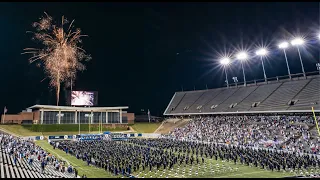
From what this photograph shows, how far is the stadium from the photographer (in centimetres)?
2090

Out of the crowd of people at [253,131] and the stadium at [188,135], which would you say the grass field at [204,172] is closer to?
the stadium at [188,135]

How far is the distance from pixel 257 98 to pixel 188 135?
1795 centimetres

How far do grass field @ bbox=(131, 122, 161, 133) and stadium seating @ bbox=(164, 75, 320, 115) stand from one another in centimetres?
699

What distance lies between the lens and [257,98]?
50.1 m

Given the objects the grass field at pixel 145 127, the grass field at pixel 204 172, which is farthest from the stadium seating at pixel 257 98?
the grass field at pixel 204 172

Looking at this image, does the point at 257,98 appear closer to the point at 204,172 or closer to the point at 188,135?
the point at 188,135

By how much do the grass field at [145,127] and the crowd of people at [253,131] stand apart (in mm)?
12652

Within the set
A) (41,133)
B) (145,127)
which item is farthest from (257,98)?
(41,133)

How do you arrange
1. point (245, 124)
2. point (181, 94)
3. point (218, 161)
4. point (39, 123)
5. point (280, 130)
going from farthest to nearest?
1. point (181, 94)
2. point (39, 123)
3. point (245, 124)
4. point (280, 130)
5. point (218, 161)

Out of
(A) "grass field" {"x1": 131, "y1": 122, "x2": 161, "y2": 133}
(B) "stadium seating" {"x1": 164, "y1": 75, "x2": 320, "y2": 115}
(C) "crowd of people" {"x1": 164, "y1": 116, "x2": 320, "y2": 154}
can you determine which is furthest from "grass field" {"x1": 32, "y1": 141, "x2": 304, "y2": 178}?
(A) "grass field" {"x1": 131, "y1": 122, "x2": 161, "y2": 133}

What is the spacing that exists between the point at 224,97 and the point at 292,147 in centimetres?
3150

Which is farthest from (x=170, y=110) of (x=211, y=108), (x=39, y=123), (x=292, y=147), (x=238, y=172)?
(x=238, y=172)

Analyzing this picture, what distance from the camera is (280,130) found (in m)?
35.7

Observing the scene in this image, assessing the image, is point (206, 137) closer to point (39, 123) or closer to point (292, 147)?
point (292, 147)
